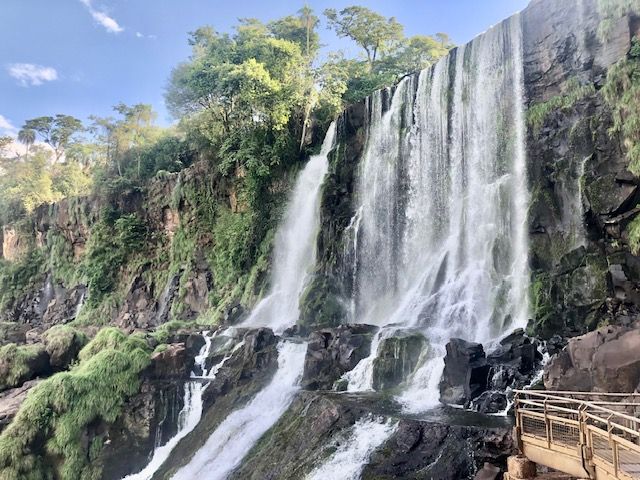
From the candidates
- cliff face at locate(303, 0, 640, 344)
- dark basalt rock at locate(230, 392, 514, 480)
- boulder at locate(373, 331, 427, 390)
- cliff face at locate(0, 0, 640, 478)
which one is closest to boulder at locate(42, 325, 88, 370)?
cliff face at locate(0, 0, 640, 478)

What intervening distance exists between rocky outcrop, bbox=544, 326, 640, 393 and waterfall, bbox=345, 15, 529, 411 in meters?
3.80

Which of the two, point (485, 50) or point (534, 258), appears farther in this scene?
point (485, 50)

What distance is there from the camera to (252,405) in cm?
1498

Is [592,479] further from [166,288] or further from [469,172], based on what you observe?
[166,288]

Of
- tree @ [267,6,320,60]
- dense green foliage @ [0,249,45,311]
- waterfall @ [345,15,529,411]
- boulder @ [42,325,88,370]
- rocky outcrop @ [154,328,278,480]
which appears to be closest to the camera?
rocky outcrop @ [154,328,278,480]

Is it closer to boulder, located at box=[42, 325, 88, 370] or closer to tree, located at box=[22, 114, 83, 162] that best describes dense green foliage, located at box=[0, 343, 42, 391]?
boulder, located at box=[42, 325, 88, 370]

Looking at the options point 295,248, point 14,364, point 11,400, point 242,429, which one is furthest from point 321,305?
point 11,400

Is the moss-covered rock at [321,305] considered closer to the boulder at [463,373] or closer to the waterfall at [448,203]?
the waterfall at [448,203]

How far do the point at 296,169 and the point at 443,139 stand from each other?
9528mm

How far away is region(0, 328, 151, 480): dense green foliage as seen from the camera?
548 inches

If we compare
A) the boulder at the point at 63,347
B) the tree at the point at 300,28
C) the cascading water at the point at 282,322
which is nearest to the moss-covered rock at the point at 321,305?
the cascading water at the point at 282,322

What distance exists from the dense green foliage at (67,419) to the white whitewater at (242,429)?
3441 millimetres

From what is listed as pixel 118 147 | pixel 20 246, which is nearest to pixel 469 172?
pixel 118 147

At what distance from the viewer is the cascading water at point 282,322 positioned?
1320 cm
